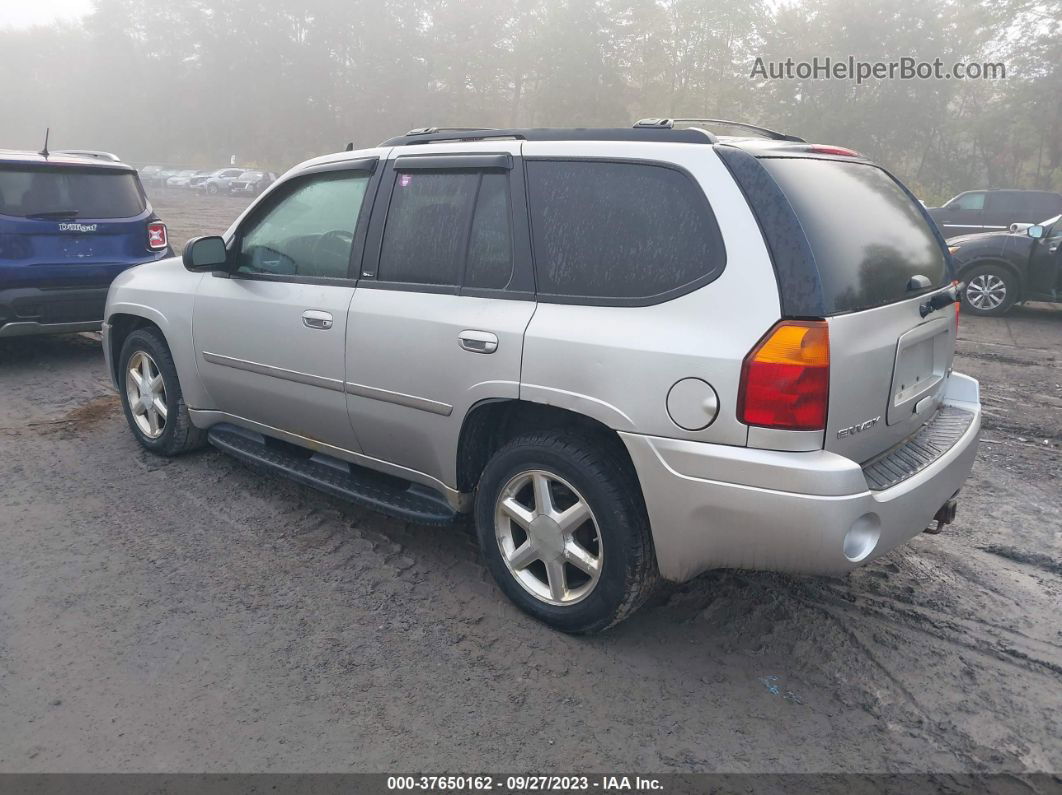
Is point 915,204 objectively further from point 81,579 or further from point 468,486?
point 81,579

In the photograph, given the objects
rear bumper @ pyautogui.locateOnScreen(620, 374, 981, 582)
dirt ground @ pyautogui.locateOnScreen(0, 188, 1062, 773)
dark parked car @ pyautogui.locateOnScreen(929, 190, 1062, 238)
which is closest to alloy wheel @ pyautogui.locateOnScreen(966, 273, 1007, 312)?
dirt ground @ pyautogui.locateOnScreen(0, 188, 1062, 773)

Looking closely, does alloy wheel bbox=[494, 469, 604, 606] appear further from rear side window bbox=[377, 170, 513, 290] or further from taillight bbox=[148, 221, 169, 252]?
taillight bbox=[148, 221, 169, 252]

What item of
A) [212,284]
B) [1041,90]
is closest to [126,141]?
[1041,90]

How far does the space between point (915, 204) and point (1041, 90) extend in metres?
33.0

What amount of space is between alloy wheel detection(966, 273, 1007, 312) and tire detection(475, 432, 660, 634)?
31.3 ft

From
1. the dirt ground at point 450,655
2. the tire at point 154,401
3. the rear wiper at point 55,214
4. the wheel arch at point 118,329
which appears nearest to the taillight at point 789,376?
the dirt ground at point 450,655

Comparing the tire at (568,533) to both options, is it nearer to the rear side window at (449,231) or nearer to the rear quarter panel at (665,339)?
the rear quarter panel at (665,339)

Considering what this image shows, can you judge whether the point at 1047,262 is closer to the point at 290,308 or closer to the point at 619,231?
the point at 619,231

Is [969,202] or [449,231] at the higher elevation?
[449,231]

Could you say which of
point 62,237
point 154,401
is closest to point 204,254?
point 154,401

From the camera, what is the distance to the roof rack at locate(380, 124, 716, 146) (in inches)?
122

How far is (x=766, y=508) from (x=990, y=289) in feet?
31.9

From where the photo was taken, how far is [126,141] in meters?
70.7

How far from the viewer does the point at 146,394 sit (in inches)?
205
